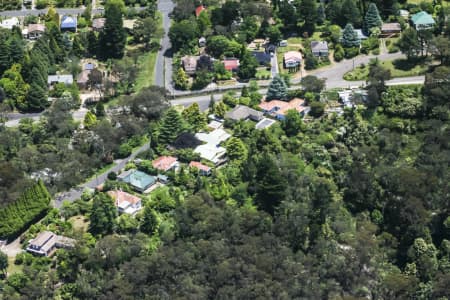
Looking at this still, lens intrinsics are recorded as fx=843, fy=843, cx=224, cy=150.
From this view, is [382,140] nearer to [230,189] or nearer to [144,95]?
[230,189]

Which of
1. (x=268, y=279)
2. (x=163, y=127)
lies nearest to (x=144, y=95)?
(x=163, y=127)

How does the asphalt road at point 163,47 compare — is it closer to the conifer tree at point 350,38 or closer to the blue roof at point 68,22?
the blue roof at point 68,22

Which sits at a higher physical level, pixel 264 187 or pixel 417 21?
pixel 417 21

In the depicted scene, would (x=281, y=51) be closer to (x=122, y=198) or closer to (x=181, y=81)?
(x=181, y=81)

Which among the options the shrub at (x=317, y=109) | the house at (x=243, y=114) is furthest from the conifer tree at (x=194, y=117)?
the shrub at (x=317, y=109)

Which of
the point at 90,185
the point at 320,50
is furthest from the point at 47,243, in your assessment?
the point at 320,50

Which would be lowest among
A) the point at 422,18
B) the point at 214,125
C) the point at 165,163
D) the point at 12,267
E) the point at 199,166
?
the point at 12,267
